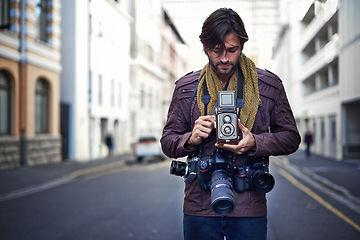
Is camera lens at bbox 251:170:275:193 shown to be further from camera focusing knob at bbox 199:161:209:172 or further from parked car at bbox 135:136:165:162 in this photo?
parked car at bbox 135:136:165:162

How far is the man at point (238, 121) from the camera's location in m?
2.04

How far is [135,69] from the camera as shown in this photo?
36.5 meters

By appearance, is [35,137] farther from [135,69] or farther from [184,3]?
[135,69]

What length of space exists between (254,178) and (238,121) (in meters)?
0.30

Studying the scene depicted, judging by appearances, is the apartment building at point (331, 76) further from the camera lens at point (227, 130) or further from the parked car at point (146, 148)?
the camera lens at point (227, 130)

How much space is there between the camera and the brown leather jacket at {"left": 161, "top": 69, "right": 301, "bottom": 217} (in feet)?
6.88

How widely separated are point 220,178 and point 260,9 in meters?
3.96

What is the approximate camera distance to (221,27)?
2018mm

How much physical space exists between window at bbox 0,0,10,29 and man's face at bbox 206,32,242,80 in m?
13.3

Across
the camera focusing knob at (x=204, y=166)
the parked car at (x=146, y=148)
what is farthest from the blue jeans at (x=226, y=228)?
the parked car at (x=146, y=148)

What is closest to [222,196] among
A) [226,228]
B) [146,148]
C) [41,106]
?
[226,228]

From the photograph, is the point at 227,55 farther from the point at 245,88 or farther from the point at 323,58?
the point at 323,58

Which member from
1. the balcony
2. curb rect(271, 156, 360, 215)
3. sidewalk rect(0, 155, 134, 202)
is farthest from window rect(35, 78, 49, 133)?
the balcony

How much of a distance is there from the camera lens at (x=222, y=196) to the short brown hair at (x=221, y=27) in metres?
0.63
